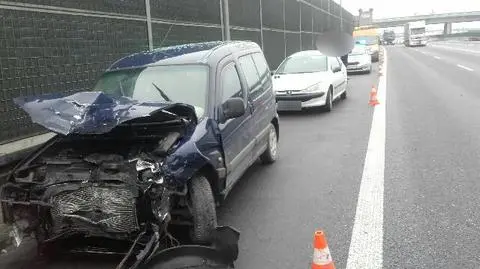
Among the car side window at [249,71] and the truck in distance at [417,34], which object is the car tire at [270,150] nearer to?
the car side window at [249,71]

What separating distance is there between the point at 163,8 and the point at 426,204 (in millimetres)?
6997

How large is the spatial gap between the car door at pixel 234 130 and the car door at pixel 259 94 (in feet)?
0.82

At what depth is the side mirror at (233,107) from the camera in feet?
16.7

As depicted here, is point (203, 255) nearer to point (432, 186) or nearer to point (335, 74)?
point (432, 186)

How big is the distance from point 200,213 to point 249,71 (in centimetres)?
292

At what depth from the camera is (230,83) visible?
19.1 ft

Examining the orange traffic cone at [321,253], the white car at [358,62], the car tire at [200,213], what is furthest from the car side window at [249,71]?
the white car at [358,62]

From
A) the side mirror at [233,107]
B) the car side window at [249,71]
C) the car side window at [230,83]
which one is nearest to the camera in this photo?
the side mirror at [233,107]

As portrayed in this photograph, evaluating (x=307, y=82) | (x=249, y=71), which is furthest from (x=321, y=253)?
(x=307, y=82)

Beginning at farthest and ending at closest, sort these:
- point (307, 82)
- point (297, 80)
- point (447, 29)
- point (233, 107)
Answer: point (447, 29)
point (297, 80)
point (307, 82)
point (233, 107)

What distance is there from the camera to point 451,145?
8.41 meters

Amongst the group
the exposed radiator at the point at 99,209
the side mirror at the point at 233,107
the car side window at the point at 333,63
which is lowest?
the exposed radiator at the point at 99,209

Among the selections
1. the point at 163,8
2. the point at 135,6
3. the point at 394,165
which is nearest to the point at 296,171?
the point at 394,165

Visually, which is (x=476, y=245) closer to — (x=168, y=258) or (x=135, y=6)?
(x=168, y=258)
